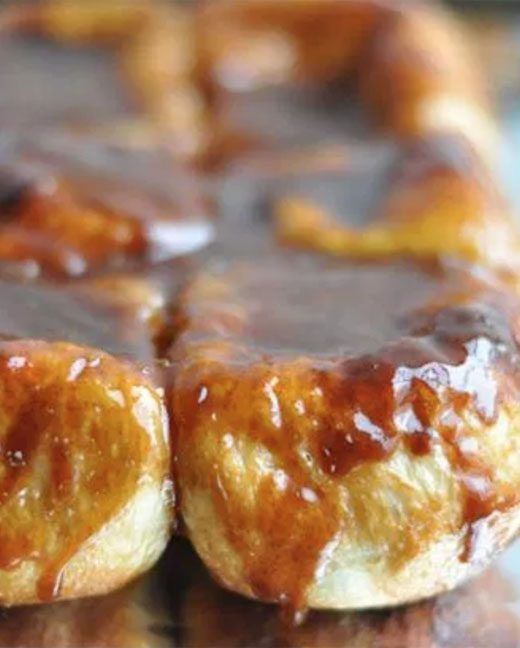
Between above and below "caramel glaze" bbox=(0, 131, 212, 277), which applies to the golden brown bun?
above

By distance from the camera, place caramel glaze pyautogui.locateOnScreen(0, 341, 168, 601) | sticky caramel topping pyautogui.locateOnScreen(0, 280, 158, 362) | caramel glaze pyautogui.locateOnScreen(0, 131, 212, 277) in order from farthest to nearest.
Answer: caramel glaze pyautogui.locateOnScreen(0, 131, 212, 277), sticky caramel topping pyautogui.locateOnScreen(0, 280, 158, 362), caramel glaze pyautogui.locateOnScreen(0, 341, 168, 601)

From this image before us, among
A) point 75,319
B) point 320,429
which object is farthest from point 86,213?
point 320,429

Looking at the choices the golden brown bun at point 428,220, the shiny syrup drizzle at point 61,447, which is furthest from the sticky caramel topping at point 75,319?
the golden brown bun at point 428,220

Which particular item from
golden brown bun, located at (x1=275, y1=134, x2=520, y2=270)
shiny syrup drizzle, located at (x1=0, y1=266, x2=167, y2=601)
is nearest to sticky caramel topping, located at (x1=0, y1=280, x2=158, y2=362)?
shiny syrup drizzle, located at (x1=0, y1=266, x2=167, y2=601)

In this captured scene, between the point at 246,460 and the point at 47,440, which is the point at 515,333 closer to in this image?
the point at 246,460

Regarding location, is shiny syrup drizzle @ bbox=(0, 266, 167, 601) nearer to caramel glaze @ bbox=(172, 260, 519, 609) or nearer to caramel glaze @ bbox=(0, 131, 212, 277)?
caramel glaze @ bbox=(172, 260, 519, 609)

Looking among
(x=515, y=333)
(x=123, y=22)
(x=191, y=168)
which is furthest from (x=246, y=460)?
(x=123, y=22)

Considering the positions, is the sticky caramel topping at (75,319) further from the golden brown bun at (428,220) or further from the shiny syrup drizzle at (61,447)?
the golden brown bun at (428,220)
